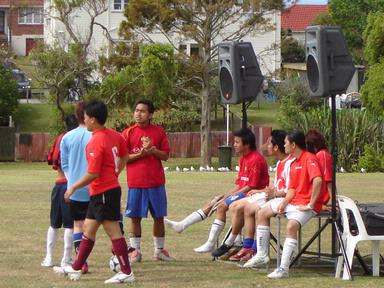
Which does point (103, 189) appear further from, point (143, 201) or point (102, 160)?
point (143, 201)

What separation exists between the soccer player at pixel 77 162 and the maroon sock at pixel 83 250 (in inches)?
14.2

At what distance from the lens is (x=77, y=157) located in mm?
11328

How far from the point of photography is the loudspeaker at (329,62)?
11.5 m

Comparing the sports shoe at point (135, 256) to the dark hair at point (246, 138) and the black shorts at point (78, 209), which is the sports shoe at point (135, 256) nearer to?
the black shorts at point (78, 209)

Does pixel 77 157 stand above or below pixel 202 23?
below

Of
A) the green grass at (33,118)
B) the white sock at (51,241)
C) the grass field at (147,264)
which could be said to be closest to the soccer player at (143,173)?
the grass field at (147,264)

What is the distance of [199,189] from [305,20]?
76852 mm

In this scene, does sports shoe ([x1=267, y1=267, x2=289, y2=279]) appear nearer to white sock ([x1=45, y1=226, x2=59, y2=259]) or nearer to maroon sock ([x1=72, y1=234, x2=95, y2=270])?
maroon sock ([x1=72, y1=234, x2=95, y2=270])

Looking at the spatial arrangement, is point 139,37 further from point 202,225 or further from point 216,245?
point 216,245

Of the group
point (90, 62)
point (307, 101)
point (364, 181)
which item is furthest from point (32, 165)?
point (364, 181)

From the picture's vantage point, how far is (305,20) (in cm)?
10106

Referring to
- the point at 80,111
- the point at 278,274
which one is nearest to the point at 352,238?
the point at 278,274

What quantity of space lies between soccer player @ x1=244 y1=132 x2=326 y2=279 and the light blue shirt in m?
2.03

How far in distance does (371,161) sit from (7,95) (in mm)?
21742
